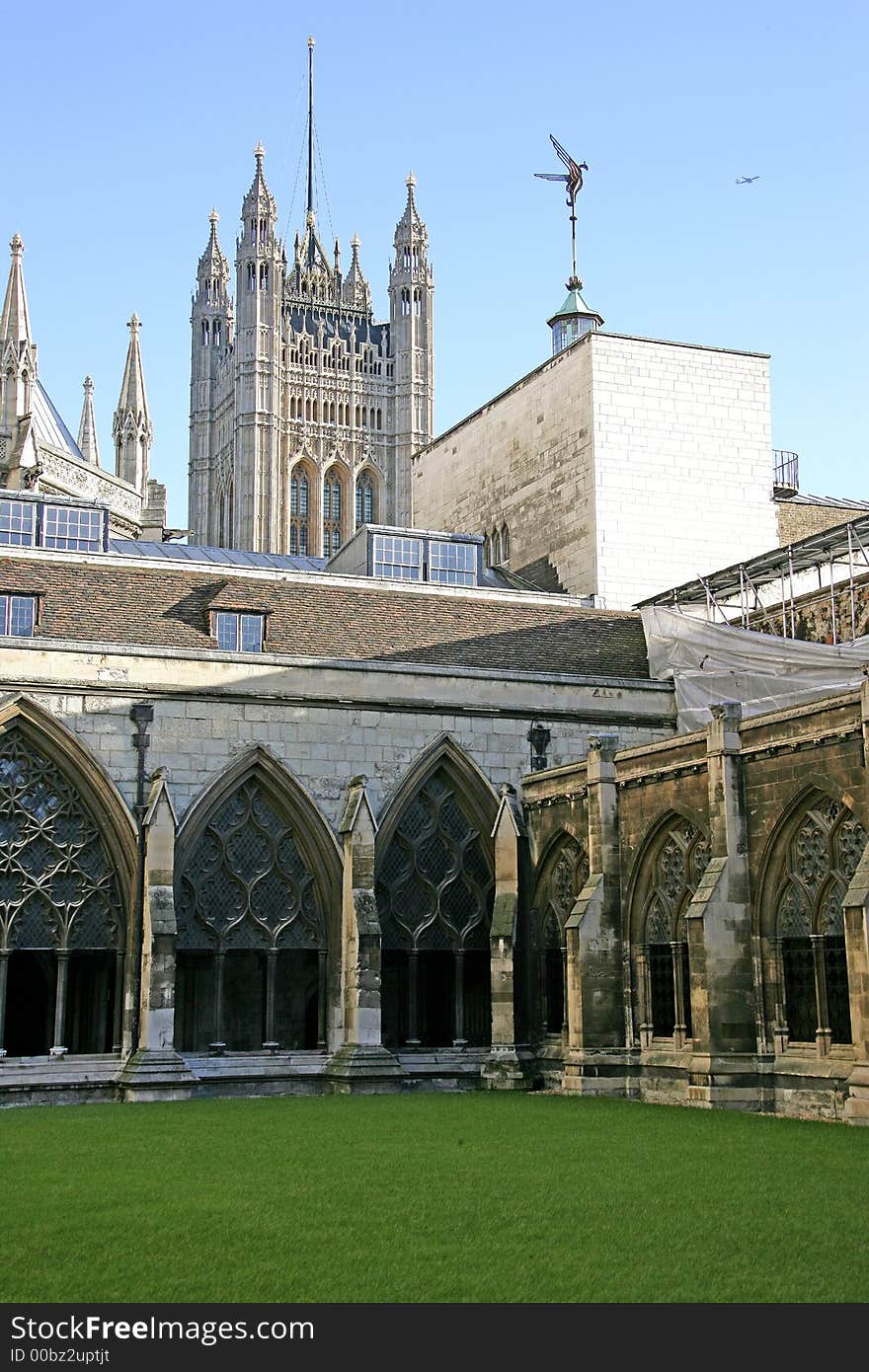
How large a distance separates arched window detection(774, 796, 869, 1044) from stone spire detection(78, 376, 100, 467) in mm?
52257

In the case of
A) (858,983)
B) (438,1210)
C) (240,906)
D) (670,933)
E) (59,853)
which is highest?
(59,853)

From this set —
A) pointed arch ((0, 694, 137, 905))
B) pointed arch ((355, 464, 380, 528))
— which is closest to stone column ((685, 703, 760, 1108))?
pointed arch ((0, 694, 137, 905))

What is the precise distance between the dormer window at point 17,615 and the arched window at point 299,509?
99.8 m

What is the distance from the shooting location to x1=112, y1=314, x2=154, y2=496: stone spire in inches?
2884

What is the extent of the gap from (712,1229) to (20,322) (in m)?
53.3

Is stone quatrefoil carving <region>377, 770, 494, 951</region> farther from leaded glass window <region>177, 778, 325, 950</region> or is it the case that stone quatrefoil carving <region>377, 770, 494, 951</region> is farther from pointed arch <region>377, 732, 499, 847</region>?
leaded glass window <region>177, 778, 325, 950</region>

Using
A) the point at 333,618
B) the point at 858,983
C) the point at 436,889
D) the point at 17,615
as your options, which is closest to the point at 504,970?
the point at 436,889

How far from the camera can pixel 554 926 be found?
28.9m

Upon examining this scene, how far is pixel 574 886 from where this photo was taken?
28.2m

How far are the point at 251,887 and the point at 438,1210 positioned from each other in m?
15.5

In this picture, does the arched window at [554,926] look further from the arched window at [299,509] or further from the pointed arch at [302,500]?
the pointed arch at [302,500]

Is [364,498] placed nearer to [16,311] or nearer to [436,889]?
[16,311]
